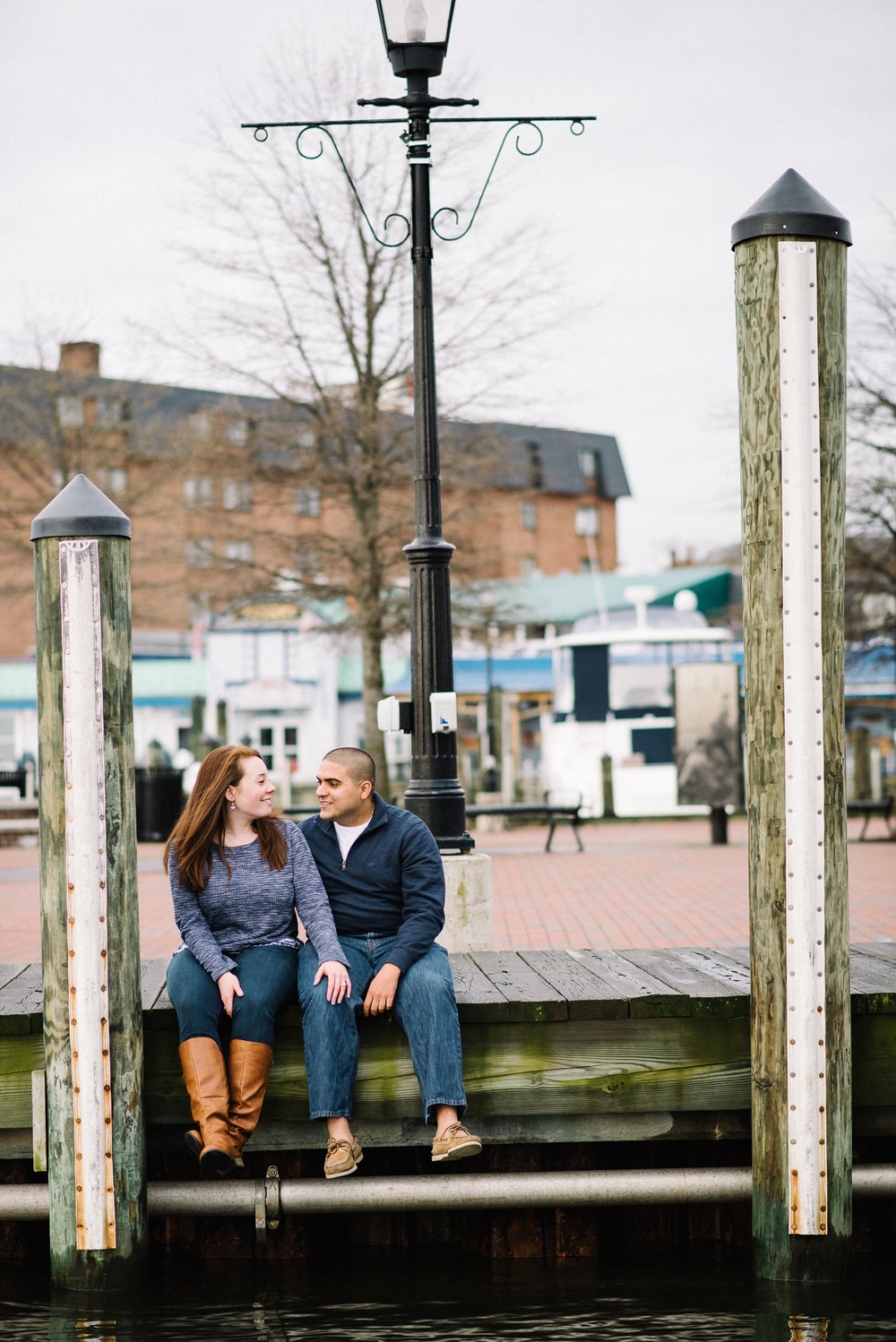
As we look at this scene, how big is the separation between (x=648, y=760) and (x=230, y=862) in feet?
71.8

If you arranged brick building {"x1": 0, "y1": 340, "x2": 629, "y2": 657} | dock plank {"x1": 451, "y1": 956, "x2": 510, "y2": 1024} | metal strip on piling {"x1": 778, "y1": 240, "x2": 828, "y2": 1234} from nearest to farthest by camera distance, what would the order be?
metal strip on piling {"x1": 778, "y1": 240, "x2": 828, "y2": 1234}
dock plank {"x1": 451, "y1": 956, "x2": 510, "y2": 1024}
brick building {"x1": 0, "y1": 340, "x2": 629, "y2": 657}

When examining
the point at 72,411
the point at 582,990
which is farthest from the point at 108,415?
the point at 582,990

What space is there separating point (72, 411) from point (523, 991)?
30.9 metres

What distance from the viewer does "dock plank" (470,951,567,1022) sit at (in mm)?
5012

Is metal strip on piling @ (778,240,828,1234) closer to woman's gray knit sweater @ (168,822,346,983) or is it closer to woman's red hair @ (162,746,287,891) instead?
woman's gray knit sweater @ (168,822,346,983)

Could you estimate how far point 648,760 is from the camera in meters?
26.5

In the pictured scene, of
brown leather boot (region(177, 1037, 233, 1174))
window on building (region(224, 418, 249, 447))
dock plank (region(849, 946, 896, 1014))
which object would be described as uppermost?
window on building (region(224, 418, 249, 447))

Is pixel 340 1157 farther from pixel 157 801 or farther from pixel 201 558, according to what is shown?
pixel 201 558

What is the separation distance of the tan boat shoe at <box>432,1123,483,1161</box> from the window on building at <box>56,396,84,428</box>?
30.0 meters

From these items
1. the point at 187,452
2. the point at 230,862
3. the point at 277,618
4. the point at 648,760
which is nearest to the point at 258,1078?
the point at 230,862

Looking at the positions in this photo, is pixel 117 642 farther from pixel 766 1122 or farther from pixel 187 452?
pixel 187 452

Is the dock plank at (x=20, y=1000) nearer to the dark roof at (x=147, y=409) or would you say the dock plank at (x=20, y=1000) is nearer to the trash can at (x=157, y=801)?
the trash can at (x=157, y=801)

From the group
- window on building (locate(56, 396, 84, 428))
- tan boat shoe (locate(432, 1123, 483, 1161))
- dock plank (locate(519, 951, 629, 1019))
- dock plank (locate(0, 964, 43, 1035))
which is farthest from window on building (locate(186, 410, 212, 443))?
tan boat shoe (locate(432, 1123, 483, 1161))

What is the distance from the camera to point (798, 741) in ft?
15.3
